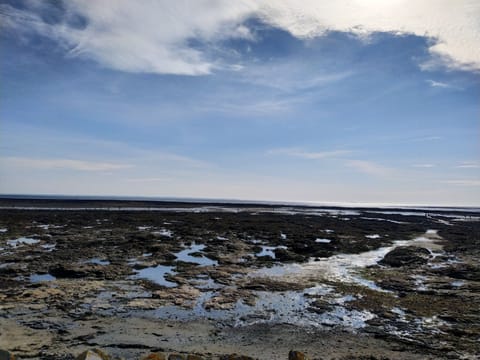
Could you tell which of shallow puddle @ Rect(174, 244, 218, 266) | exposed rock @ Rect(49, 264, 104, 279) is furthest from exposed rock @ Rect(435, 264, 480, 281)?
exposed rock @ Rect(49, 264, 104, 279)

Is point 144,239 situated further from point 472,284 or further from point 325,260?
point 472,284

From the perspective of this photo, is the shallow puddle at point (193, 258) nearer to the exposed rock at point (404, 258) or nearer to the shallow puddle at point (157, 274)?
the shallow puddle at point (157, 274)

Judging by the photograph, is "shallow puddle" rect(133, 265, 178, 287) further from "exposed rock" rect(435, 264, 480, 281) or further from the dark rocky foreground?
"exposed rock" rect(435, 264, 480, 281)

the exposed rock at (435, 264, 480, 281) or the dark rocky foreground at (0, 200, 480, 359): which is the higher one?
Answer: the exposed rock at (435, 264, 480, 281)

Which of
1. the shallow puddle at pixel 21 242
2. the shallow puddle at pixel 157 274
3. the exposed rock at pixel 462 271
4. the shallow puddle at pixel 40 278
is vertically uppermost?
the shallow puddle at pixel 21 242

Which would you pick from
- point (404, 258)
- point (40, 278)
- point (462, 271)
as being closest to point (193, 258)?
point (40, 278)

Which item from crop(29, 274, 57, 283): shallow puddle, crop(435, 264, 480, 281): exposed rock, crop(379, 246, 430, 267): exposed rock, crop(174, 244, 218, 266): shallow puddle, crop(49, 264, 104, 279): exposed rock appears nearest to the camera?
crop(29, 274, 57, 283): shallow puddle

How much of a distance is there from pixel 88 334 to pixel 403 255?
872 inches

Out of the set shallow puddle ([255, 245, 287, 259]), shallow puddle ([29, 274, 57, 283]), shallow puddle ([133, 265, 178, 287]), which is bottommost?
shallow puddle ([133, 265, 178, 287])

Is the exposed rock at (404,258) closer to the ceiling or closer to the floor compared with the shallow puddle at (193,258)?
closer to the ceiling

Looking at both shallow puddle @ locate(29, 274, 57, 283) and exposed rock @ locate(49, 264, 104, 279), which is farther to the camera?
exposed rock @ locate(49, 264, 104, 279)

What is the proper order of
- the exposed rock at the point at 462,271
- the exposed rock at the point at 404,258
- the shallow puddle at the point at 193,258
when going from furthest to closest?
the exposed rock at the point at 404,258 < the shallow puddle at the point at 193,258 < the exposed rock at the point at 462,271

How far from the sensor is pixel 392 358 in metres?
9.92

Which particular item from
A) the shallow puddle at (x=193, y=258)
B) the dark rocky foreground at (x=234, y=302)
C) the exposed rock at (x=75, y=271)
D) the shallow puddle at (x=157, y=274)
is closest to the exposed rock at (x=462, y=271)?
the dark rocky foreground at (x=234, y=302)
